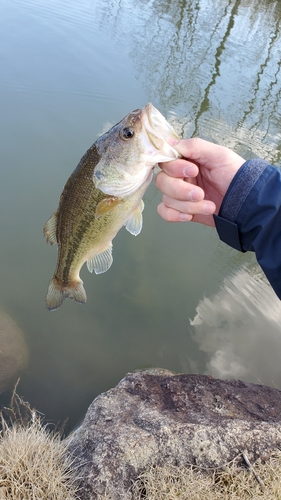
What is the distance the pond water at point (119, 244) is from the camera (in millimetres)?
4223

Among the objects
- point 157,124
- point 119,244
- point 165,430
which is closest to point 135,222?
point 157,124

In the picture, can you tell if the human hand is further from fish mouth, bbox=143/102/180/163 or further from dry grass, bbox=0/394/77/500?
dry grass, bbox=0/394/77/500

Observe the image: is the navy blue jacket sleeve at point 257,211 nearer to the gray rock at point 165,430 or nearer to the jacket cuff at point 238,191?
the jacket cuff at point 238,191

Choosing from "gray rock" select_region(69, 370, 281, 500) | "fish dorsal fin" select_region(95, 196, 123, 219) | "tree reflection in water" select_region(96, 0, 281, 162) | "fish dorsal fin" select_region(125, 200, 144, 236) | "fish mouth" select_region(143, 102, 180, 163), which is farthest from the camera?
"tree reflection in water" select_region(96, 0, 281, 162)

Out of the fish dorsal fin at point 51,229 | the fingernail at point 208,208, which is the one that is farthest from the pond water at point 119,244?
the fingernail at point 208,208

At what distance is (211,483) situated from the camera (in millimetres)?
2406

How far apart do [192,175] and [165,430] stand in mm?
1813

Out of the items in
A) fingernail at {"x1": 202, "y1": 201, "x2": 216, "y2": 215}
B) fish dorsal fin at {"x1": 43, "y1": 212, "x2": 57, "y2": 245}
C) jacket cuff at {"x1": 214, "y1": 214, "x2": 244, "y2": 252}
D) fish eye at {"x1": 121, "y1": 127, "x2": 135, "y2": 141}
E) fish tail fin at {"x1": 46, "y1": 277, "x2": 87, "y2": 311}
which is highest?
fish eye at {"x1": 121, "y1": 127, "x2": 135, "y2": 141}

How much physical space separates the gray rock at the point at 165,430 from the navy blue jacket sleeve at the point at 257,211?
4.33ft

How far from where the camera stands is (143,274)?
16.3 ft

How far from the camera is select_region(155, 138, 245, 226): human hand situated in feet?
6.48

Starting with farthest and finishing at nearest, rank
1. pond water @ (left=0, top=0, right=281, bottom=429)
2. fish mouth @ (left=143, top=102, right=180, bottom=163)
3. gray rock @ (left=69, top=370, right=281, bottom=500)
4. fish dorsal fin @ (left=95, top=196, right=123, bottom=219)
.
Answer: pond water @ (left=0, top=0, right=281, bottom=429) → gray rock @ (left=69, top=370, right=281, bottom=500) → fish dorsal fin @ (left=95, top=196, right=123, bottom=219) → fish mouth @ (left=143, top=102, right=180, bottom=163)

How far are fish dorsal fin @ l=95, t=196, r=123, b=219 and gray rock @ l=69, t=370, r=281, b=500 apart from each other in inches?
63.4

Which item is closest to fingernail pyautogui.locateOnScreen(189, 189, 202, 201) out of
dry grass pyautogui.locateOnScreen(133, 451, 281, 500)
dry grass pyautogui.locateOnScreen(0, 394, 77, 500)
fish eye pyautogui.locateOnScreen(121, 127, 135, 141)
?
fish eye pyautogui.locateOnScreen(121, 127, 135, 141)
